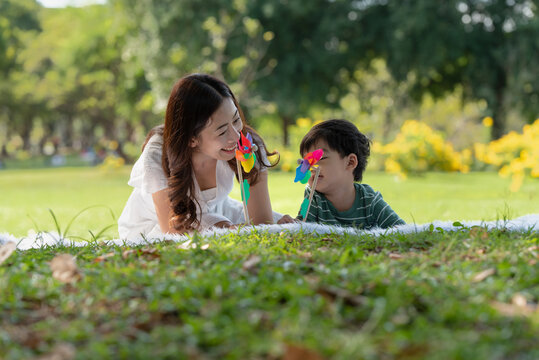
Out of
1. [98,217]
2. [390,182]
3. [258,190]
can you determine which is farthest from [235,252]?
[390,182]

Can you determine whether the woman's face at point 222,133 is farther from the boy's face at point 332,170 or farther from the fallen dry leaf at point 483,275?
the fallen dry leaf at point 483,275

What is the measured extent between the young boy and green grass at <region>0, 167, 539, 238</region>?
0.95 metres

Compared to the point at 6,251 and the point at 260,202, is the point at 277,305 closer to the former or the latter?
the point at 6,251

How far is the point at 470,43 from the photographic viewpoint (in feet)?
52.3

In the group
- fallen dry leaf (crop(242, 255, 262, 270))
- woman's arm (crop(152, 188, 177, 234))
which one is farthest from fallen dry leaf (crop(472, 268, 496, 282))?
woman's arm (crop(152, 188, 177, 234))

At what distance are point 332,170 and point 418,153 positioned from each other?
23.8ft

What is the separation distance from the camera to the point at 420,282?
1771 mm

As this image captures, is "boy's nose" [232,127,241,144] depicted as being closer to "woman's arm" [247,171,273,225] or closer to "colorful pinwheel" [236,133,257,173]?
"colorful pinwheel" [236,133,257,173]

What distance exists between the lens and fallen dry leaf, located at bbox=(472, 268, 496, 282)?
6.02 ft

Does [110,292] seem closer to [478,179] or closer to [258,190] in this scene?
[258,190]

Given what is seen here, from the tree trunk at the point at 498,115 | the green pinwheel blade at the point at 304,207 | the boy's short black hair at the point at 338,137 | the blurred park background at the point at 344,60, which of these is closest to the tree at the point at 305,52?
the blurred park background at the point at 344,60

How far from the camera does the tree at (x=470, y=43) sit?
1486cm

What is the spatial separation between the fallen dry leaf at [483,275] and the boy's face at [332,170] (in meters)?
1.78

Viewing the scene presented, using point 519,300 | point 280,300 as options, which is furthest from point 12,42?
point 519,300
